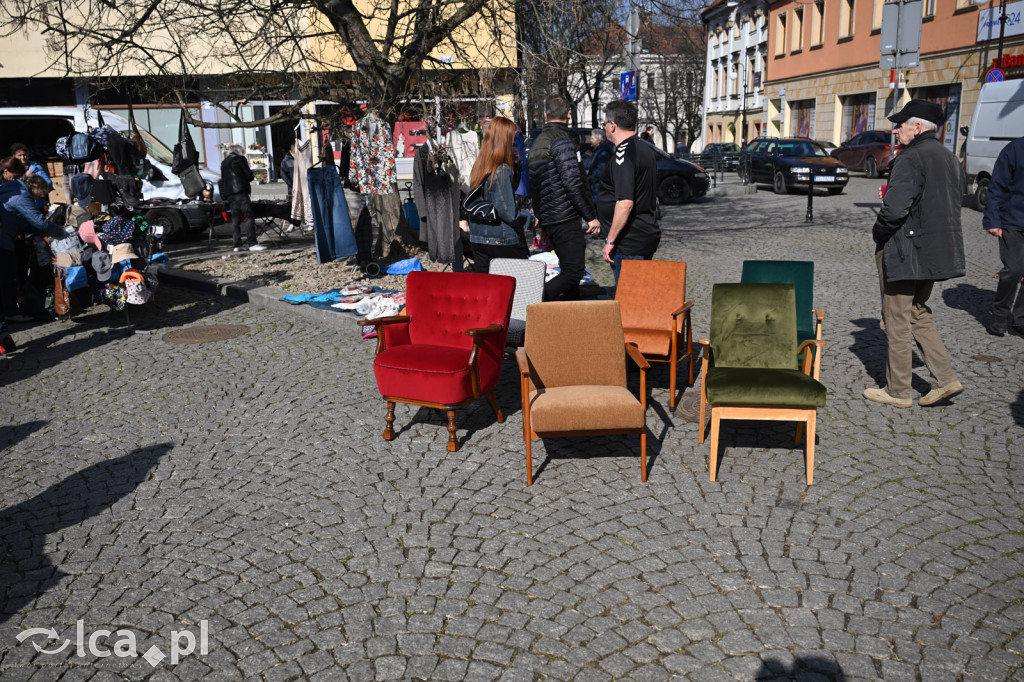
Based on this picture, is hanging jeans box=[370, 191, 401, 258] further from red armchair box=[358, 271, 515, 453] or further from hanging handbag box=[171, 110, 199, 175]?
red armchair box=[358, 271, 515, 453]

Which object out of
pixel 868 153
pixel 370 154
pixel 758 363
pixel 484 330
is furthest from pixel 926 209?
pixel 868 153

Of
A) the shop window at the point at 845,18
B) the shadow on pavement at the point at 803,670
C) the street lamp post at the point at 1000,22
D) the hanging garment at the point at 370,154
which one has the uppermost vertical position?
the shop window at the point at 845,18

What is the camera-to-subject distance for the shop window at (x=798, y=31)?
44.4 m

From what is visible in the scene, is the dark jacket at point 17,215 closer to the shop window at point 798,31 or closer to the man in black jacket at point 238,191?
the man in black jacket at point 238,191

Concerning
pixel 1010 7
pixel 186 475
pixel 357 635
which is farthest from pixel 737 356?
→ pixel 1010 7

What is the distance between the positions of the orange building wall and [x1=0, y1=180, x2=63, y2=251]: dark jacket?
31.2m

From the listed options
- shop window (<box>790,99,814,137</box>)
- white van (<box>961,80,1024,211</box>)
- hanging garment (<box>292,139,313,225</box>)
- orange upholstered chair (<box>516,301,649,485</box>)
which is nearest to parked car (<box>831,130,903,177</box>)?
white van (<box>961,80,1024,211</box>)

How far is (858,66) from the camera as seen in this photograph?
38094mm

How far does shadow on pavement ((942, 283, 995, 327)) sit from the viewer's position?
9.14 meters

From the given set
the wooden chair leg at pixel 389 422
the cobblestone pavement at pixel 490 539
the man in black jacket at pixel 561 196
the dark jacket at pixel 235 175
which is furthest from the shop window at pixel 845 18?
the wooden chair leg at pixel 389 422

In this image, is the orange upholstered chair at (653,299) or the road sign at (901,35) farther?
the road sign at (901,35)

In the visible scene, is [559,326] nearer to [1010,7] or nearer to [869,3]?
[1010,7]

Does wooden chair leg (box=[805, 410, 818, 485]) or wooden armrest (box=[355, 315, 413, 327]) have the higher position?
wooden armrest (box=[355, 315, 413, 327])

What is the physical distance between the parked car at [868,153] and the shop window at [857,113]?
731cm
